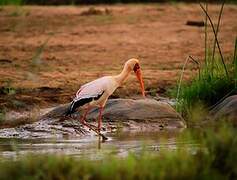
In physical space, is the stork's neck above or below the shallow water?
above

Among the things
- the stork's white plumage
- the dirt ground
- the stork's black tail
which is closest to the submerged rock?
the stork's white plumage

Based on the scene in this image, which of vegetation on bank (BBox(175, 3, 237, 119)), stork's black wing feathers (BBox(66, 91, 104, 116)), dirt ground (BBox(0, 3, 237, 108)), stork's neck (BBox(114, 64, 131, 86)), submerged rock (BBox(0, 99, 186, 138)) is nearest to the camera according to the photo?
stork's black wing feathers (BBox(66, 91, 104, 116))

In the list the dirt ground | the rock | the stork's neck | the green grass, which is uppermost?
the green grass

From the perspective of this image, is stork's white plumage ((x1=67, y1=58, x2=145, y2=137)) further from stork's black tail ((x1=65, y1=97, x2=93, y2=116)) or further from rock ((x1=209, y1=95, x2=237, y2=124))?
rock ((x1=209, y1=95, x2=237, y2=124))

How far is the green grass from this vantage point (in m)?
6.29

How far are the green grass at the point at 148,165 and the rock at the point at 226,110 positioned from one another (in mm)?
2931

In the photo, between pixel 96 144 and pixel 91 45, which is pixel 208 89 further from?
pixel 91 45

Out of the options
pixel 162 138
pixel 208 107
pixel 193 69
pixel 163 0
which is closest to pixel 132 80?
pixel 193 69

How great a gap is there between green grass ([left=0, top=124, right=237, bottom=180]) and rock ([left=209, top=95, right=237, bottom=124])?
9.61ft

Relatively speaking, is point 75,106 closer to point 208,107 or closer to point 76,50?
point 208,107

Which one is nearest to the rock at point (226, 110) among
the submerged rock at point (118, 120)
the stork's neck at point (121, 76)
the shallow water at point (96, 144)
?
the submerged rock at point (118, 120)

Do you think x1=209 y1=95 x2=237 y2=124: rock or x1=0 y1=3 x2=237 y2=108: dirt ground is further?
x1=0 y1=3 x2=237 y2=108: dirt ground

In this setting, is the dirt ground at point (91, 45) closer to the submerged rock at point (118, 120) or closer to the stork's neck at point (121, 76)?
the submerged rock at point (118, 120)

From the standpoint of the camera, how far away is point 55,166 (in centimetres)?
634
